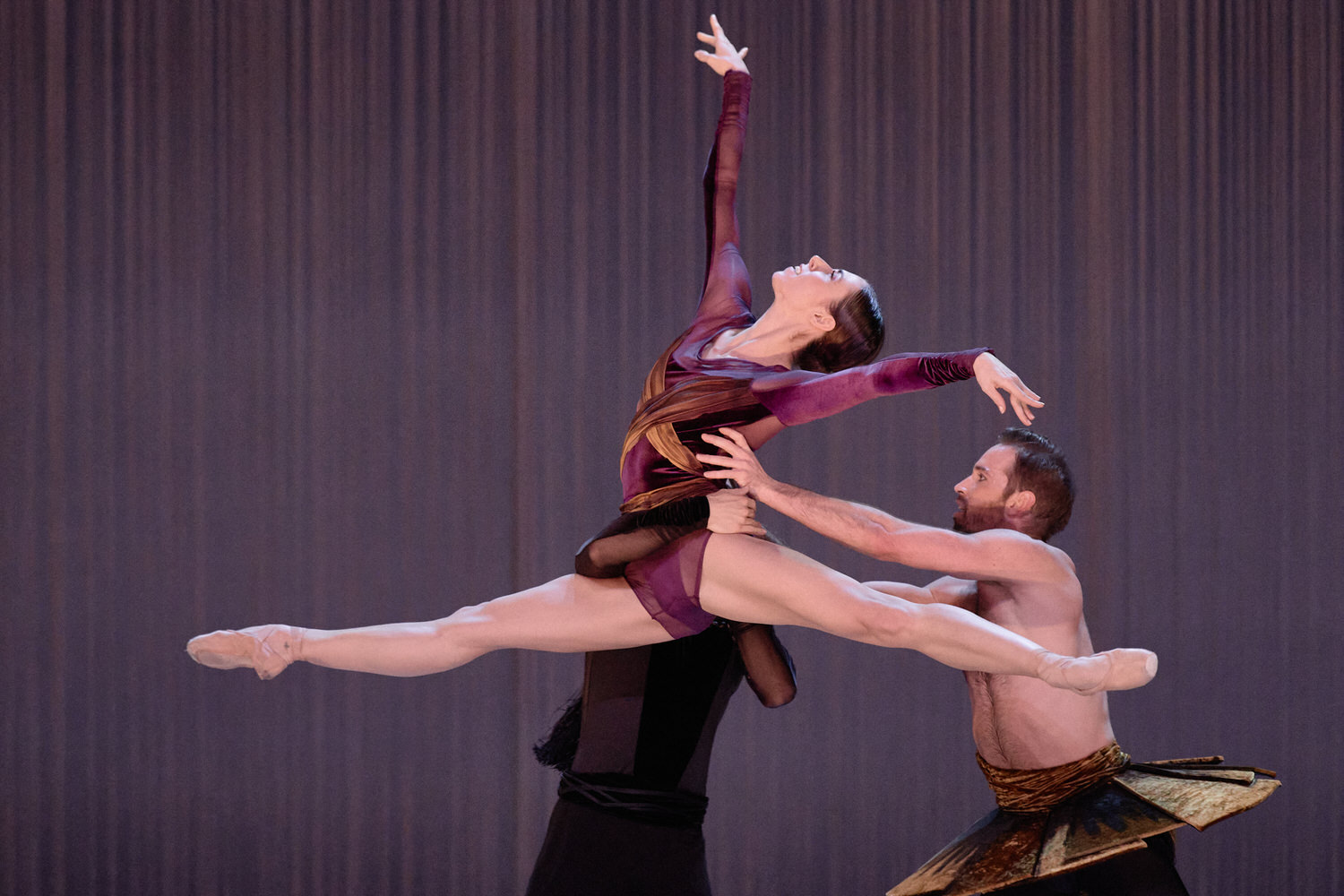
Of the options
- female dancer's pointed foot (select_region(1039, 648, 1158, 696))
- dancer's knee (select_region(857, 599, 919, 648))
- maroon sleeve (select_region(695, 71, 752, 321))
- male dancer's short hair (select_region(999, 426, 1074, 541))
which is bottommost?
female dancer's pointed foot (select_region(1039, 648, 1158, 696))

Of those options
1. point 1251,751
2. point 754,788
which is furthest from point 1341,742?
point 754,788

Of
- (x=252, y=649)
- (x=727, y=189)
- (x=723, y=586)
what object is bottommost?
(x=252, y=649)

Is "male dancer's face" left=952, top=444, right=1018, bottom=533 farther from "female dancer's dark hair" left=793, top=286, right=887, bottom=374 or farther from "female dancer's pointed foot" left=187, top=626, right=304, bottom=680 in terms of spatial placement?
"female dancer's pointed foot" left=187, top=626, right=304, bottom=680

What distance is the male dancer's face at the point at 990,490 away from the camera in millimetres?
2617

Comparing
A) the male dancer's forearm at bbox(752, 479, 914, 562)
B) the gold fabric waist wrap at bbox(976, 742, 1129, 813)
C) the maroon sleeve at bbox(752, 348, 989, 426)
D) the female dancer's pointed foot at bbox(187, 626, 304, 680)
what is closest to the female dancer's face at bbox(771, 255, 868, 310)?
the maroon sleeve at bbox(752, 348, 989, 426)

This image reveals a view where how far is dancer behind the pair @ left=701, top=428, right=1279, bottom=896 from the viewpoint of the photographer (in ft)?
7.43

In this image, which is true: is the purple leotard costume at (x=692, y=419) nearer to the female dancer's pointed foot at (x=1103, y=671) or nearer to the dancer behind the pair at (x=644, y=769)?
the dancer behind the pair at (x=644, y=769)

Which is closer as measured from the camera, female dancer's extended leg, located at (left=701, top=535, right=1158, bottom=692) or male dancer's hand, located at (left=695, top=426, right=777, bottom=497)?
female dancer's extended leg, located at (left=701, top=535, right=1158, bottom=692)

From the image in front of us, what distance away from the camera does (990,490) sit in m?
2.63

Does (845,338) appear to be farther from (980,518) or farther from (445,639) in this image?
(445,639)

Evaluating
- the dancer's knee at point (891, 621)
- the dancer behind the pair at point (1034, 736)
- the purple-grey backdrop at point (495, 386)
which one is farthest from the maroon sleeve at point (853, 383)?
the purple-grey backdrop at point (495, 386)

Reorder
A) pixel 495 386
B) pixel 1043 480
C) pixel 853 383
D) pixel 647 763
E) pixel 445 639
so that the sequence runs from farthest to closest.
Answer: pixel 495 386
pixel 1043 480
pixel 445 639
pixel 647 763
pixel 853 383

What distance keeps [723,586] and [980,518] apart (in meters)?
0.65

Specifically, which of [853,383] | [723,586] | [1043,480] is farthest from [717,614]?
[1043,480]
